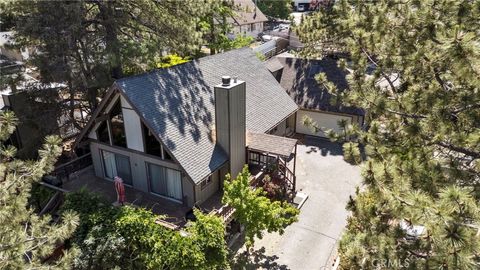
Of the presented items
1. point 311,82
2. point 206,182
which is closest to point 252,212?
point 206,182

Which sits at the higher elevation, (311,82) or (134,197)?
(311,82)

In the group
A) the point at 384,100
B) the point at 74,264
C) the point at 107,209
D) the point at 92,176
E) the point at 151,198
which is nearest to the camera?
the point at 384,100

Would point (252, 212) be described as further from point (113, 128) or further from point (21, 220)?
point (113, 128)

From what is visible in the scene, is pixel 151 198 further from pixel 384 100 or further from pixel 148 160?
pixel 384 100

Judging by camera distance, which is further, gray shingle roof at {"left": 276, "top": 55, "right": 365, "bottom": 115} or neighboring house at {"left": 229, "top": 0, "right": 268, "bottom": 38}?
neighboring house at {"left": 229, "top": 0, "right": 268, "bottom": 38}

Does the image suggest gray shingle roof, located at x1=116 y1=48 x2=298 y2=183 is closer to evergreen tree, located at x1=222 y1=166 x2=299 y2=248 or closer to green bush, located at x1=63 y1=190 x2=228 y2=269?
evergreen tree, located at x1=222 y1=166 x2=299 y2=248

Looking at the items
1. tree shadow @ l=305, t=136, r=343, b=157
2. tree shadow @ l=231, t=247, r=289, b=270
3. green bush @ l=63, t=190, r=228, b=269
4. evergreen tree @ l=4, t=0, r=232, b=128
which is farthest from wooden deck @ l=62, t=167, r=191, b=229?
tree shadow @ l=305, t=136, r=343, b=157

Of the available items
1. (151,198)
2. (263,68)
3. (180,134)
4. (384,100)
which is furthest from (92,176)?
(384,100)
